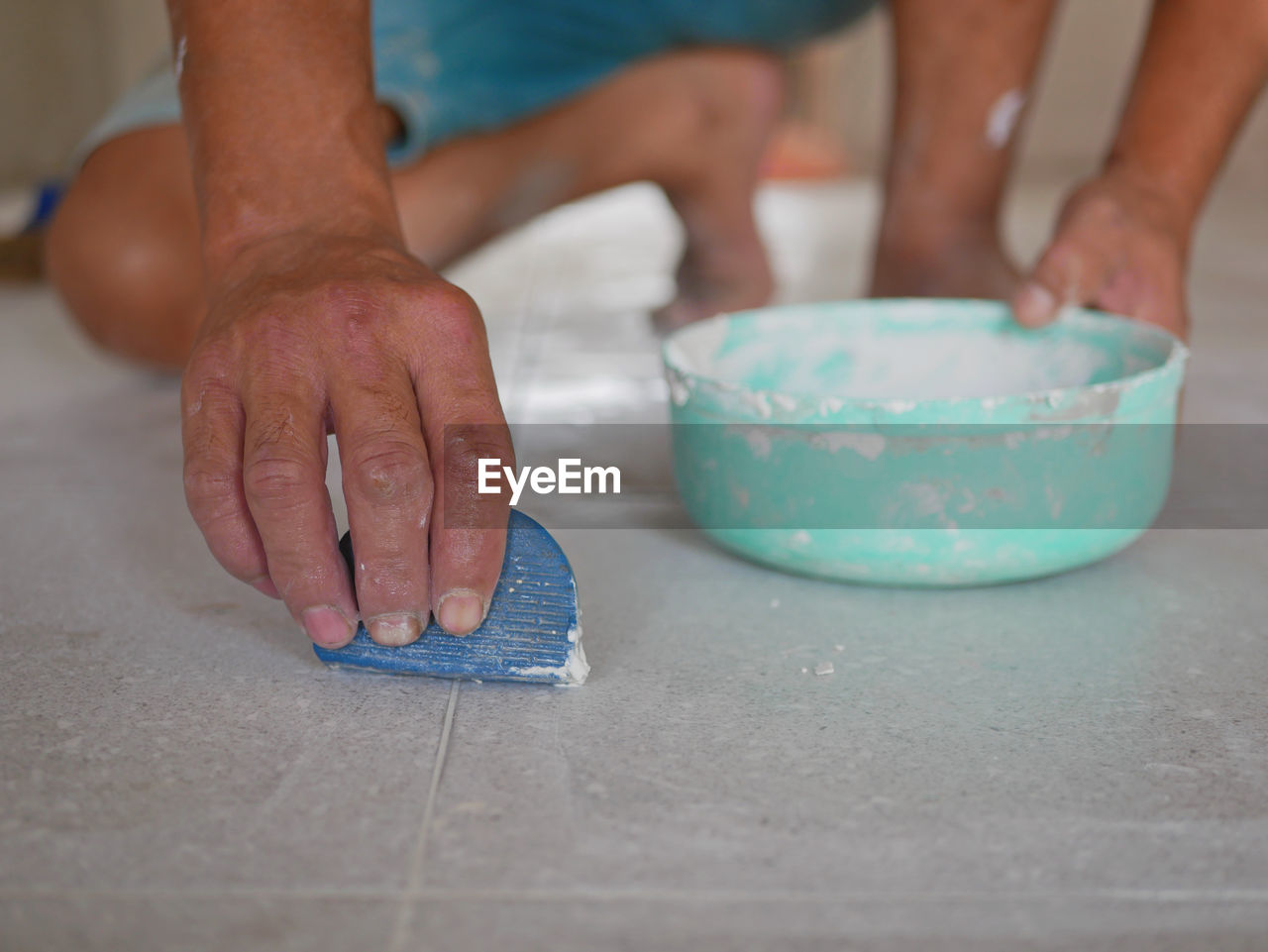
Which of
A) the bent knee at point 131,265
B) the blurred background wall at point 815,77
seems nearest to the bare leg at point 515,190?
the bent knee at point 131,265

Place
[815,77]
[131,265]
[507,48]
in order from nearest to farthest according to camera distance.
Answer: [131,265] < [507,48] < [815,77]

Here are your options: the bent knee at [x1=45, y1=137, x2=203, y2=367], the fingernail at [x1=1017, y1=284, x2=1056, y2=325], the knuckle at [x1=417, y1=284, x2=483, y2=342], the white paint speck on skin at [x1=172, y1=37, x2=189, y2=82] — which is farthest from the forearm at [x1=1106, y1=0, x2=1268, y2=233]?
the bent knee at [x1=45, y1=137, x2=203, y2=367]

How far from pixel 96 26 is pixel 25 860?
5.51 m

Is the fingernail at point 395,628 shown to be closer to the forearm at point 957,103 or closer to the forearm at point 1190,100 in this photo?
the forearm at point 1190,100

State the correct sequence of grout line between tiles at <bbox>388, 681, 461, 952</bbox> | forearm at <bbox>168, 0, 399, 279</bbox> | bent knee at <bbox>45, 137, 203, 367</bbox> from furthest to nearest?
bent knee at <bbox>45, 137, 203, 367</bbox> < forearm at <bbox>168, 0, 399, 279</bbox> < grout line between tiles at <bbox>388, 681, 461, 952</bbox>

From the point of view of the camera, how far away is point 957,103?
145 cm

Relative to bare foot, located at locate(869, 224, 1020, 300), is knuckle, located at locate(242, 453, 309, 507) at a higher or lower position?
higher

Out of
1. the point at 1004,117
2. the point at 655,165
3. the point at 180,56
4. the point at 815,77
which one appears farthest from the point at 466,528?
the point at 815,77

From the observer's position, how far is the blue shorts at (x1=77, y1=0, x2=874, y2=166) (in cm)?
152

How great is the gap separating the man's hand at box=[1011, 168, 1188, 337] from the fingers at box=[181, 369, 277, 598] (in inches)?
26.1

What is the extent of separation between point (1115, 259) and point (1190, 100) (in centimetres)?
22

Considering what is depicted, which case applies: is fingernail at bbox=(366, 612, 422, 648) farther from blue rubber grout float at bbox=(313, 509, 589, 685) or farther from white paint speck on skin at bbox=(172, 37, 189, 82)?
white paint speck on skin at bbox=(172, 37, 189, 82)

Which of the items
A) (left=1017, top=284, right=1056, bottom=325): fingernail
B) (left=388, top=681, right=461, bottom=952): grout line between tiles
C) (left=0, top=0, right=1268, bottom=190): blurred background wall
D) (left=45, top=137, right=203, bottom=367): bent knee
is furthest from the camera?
(left=0, top=0, right=1268, bottom=190): blurred background wall

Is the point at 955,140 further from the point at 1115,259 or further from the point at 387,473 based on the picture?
the point at 387,473
